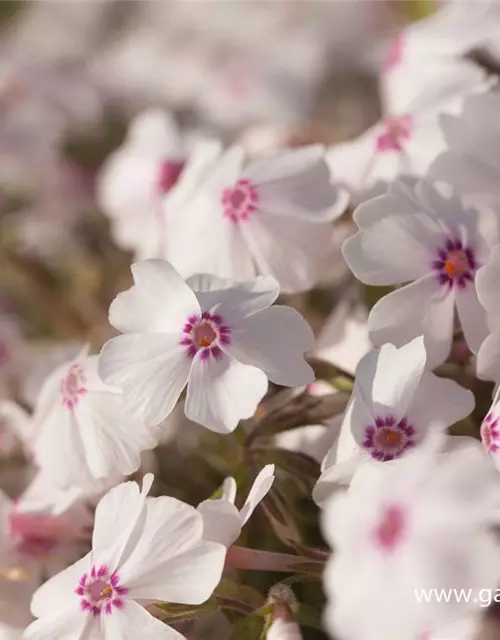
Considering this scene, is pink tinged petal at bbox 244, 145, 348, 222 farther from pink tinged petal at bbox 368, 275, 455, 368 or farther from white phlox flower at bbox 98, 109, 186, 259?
white phlox flower at bbox 98, 109, 186, 259

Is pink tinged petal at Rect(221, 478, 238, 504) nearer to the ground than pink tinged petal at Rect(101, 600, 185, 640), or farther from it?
farther from it

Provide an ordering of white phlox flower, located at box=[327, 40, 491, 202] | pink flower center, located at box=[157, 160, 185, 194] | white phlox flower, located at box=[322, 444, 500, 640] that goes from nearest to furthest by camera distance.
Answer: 1. white phlox flower, located at box=[322, 444, 500, 640]
2. white phlox flower, located at box=[327, 40, 491, 202]
3. pink flower center, located at box=[157, 160, 185, 194]

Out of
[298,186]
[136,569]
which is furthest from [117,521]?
[298,186]

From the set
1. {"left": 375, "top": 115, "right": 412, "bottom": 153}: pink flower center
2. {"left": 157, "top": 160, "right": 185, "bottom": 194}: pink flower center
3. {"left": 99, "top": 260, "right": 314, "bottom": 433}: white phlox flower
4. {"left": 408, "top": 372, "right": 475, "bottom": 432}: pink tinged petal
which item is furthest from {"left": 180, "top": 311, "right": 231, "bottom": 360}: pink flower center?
{"left": 157, "top": 160, "right": 185, "bottom": 194}: pink flower center

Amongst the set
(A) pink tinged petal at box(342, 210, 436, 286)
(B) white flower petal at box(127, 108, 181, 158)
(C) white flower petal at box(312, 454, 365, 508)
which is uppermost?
(B) white flower petal at box(127, 108, 181, 158)

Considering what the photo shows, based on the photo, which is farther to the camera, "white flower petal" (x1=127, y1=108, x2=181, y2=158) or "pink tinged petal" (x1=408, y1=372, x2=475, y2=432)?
"white flower petal" (x1=127, y1=108, x2=181, y2=158)

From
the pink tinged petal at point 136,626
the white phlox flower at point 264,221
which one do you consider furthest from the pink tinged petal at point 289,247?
the pink tinged petal at point 136,626

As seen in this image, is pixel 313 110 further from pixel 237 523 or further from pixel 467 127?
pixel 237 523
